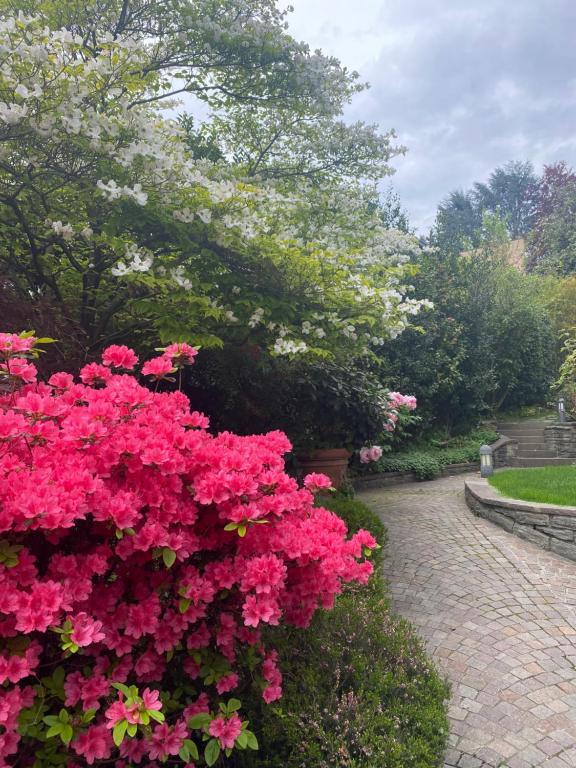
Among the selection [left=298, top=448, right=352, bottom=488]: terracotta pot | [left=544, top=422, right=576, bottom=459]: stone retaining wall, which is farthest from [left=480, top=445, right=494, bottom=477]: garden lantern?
[left=544, top=422, right=576, bottom=459]: stone retaining wall

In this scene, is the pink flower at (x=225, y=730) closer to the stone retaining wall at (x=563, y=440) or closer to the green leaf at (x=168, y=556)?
the green leaf at (x=168, y=556)

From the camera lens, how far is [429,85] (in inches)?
273

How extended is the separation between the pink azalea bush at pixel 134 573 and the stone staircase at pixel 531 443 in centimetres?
974

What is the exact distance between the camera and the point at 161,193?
12.2 ft

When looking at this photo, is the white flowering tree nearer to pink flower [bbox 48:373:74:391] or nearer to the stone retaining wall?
pink flower [bbox 48:373:74:391]

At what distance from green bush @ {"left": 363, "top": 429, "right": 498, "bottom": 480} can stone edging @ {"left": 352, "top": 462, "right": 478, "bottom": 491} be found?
0.08m

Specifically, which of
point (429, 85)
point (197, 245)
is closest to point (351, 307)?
point (197, 245)

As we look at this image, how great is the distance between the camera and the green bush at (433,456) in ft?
30.3

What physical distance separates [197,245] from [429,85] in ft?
17.2

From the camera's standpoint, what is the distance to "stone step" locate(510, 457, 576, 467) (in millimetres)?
9922

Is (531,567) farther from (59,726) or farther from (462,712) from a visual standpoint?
(59,726)

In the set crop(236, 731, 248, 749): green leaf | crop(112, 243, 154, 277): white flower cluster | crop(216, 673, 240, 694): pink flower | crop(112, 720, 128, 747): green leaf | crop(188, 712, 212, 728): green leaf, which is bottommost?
crop(236, 731, 248, 749): green leaf

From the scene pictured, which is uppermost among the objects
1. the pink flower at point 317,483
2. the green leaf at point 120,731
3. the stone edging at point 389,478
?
the pink flower at point 317,483

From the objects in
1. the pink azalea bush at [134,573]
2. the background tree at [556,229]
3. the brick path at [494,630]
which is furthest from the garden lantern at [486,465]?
the background tree at [556,229]
